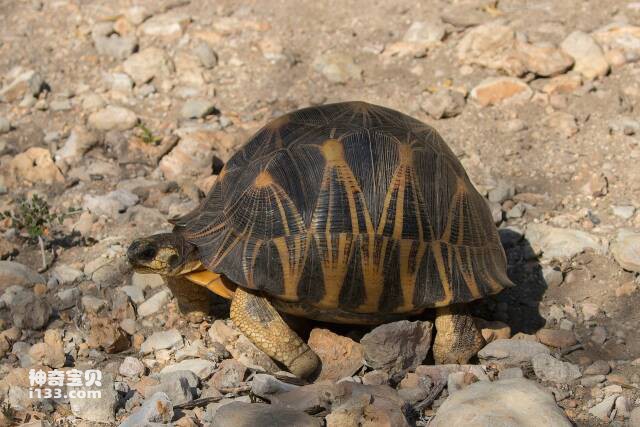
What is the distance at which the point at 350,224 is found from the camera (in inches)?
147

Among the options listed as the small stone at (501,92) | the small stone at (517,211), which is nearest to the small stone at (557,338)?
the small stone at (517,211)

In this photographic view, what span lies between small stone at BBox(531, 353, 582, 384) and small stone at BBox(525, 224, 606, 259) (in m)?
1.02

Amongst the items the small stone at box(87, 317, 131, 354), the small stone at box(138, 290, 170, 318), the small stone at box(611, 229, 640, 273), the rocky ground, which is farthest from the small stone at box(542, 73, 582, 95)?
the small stone at box(87, 317, 131, 354)

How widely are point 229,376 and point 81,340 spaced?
0.88 metres

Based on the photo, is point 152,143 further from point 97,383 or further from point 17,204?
point 97,383

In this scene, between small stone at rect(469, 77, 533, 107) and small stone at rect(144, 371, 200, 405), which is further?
small stone at rect(469, 77, 533, 107)

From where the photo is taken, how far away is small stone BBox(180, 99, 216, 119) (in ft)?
20.0

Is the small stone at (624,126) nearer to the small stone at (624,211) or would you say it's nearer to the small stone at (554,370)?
the small stone at (624,211)

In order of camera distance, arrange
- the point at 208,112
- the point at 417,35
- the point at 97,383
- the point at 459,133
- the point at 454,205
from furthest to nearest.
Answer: the point at 417,35 → the point at 208,112 → the point at 459,133 → the point at 454,205 → the point at 97,383

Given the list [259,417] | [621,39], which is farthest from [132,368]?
[621,39]

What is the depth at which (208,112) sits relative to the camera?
6148 millimetres

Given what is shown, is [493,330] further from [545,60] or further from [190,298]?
[545,60]

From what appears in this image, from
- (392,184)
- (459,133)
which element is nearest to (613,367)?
(392,184)

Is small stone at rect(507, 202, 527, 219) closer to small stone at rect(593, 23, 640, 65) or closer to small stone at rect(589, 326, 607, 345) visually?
small stone at rect(589, 326, 607, 345)
